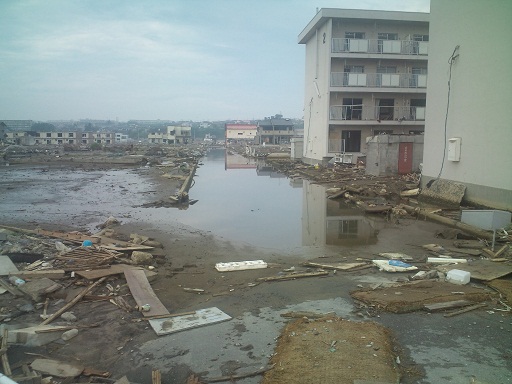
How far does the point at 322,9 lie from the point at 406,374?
112 feet

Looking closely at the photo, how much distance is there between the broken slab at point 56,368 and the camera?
4.77m

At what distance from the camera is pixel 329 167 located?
34.5 m

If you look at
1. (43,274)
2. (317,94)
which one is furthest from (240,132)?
(43,274)

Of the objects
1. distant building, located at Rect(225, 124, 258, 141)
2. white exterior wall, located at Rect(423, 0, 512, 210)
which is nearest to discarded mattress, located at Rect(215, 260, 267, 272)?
white exterior wall, located at Rect(423, 0, 512, 210)

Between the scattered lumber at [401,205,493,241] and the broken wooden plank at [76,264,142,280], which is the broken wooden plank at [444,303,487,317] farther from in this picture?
the broken wooden plank at [76,264,142,280]

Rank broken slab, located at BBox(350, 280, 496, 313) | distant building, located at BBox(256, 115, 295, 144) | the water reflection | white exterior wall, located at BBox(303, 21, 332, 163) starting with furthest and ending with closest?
distant building, located at BBox(256, 115, 295, 144)
white exterior wall, located at BBox(303, 21, 332, 163)
the water reflection
broken slab, located at BBox(350, 280, 496, 313)

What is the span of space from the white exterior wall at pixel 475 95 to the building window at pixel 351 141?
16533 millimetres

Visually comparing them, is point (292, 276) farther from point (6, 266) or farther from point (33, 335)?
point (6, 266)

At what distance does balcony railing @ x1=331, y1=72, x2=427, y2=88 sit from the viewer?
34.1 meters

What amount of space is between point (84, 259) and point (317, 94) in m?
33.4

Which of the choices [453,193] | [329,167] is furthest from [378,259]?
[329,167]

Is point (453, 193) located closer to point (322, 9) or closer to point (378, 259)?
point (378, 259)

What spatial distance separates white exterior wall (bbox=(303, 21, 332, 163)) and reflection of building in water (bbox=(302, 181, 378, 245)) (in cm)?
1680

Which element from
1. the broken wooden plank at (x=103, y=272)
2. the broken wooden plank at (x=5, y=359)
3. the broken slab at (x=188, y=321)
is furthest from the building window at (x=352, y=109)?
the broken wooden plank at (x=5, y=359)
